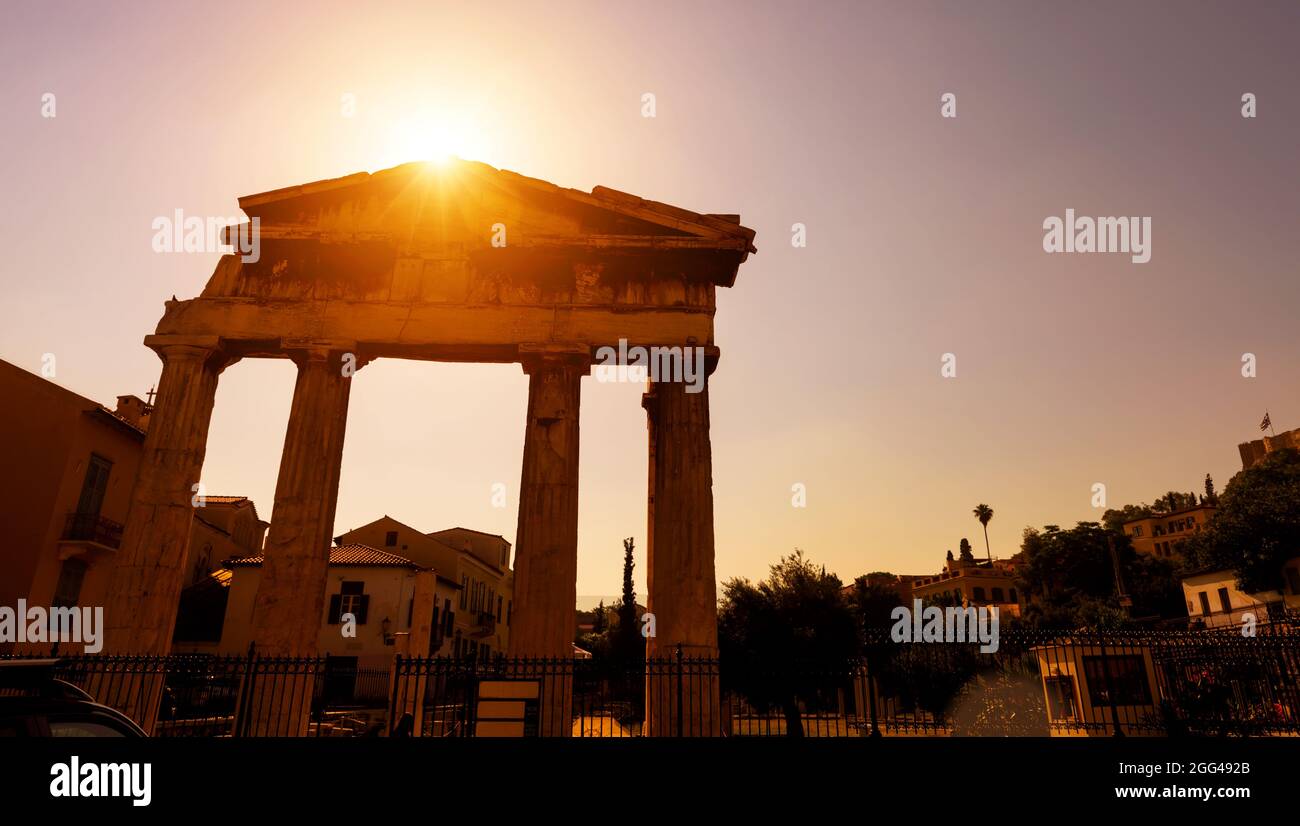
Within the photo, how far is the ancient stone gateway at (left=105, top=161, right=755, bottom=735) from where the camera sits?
1495 cm

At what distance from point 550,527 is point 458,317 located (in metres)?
5.22

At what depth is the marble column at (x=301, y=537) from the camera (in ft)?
44.2

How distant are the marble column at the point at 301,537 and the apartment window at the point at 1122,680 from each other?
20.5 m

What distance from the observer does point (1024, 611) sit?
2704 inches

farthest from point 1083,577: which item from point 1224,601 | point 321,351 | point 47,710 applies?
point 47,710

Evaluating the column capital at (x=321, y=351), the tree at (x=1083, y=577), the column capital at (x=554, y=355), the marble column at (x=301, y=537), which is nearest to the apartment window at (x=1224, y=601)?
the tree at (x=1083, y=577)

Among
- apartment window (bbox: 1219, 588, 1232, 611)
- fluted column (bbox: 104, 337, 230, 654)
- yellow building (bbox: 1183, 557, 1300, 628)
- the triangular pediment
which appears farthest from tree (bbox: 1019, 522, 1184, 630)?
fluted column (bbox: 104, 337, 230, 654)

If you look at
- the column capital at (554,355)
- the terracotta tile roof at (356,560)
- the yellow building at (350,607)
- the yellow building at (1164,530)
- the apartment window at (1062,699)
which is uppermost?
the yellow building at (1164,530)

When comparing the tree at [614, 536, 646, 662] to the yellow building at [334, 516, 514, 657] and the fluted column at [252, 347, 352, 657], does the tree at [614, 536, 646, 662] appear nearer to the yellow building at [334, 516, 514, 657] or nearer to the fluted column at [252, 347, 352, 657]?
the yellow building at [334, 516, 514, 657]

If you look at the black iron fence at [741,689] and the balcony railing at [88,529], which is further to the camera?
the balcony railing at [88,529]

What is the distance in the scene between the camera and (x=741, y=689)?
2464cm

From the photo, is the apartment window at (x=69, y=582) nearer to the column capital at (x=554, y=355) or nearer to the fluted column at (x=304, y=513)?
the fluted column at (x=304, y=513)
